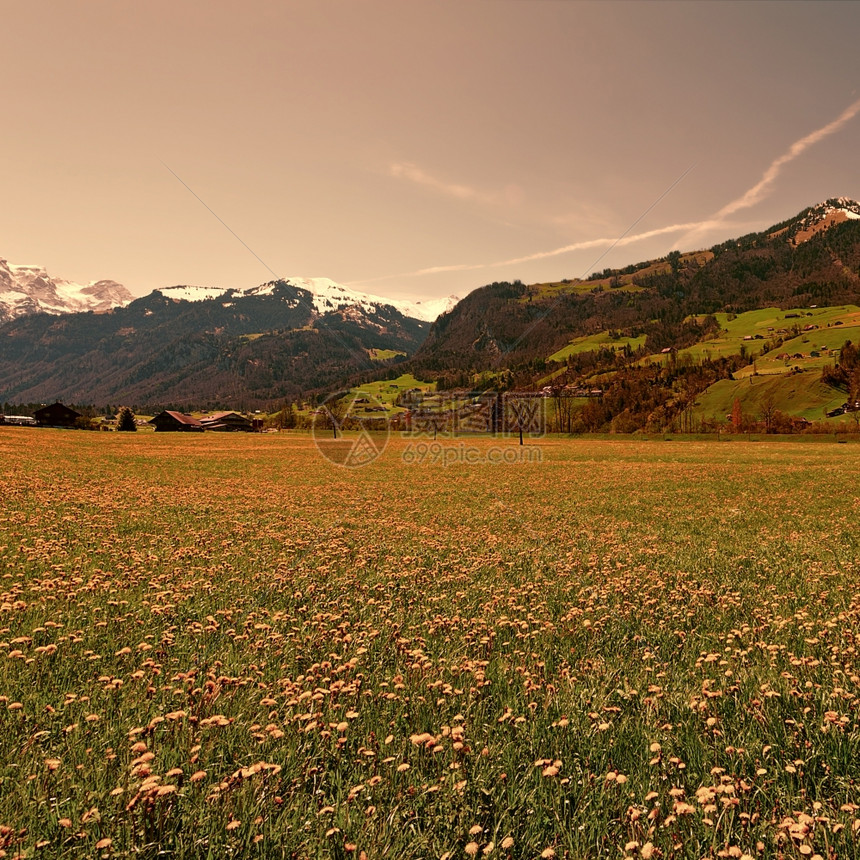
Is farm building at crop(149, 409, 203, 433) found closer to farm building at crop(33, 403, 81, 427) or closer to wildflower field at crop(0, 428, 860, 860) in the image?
farm building at crop(33, 403, 81, 427)

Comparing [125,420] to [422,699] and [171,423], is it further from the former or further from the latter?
[422,699]

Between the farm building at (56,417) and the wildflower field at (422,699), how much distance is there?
164 metres

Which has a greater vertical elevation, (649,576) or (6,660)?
(6,660)

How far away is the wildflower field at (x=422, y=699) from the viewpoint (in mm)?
3883

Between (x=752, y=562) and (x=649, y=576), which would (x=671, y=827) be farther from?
(x=752, y=562)

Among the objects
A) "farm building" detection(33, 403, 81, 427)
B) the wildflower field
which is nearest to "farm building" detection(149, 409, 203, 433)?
"farm building" detection(33, 403, 81, 427)

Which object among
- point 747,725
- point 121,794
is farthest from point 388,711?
point 747,725

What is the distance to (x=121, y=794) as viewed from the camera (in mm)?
4133

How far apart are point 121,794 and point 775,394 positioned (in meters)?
248

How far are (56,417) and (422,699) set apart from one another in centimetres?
18196

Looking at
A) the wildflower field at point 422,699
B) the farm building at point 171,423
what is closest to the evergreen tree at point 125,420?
the farm building at point 171,423

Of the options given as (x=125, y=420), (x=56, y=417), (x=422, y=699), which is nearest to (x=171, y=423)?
(x=56, y=417)

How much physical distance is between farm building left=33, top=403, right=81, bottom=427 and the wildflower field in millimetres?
164064

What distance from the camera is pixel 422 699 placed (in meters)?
5.86
